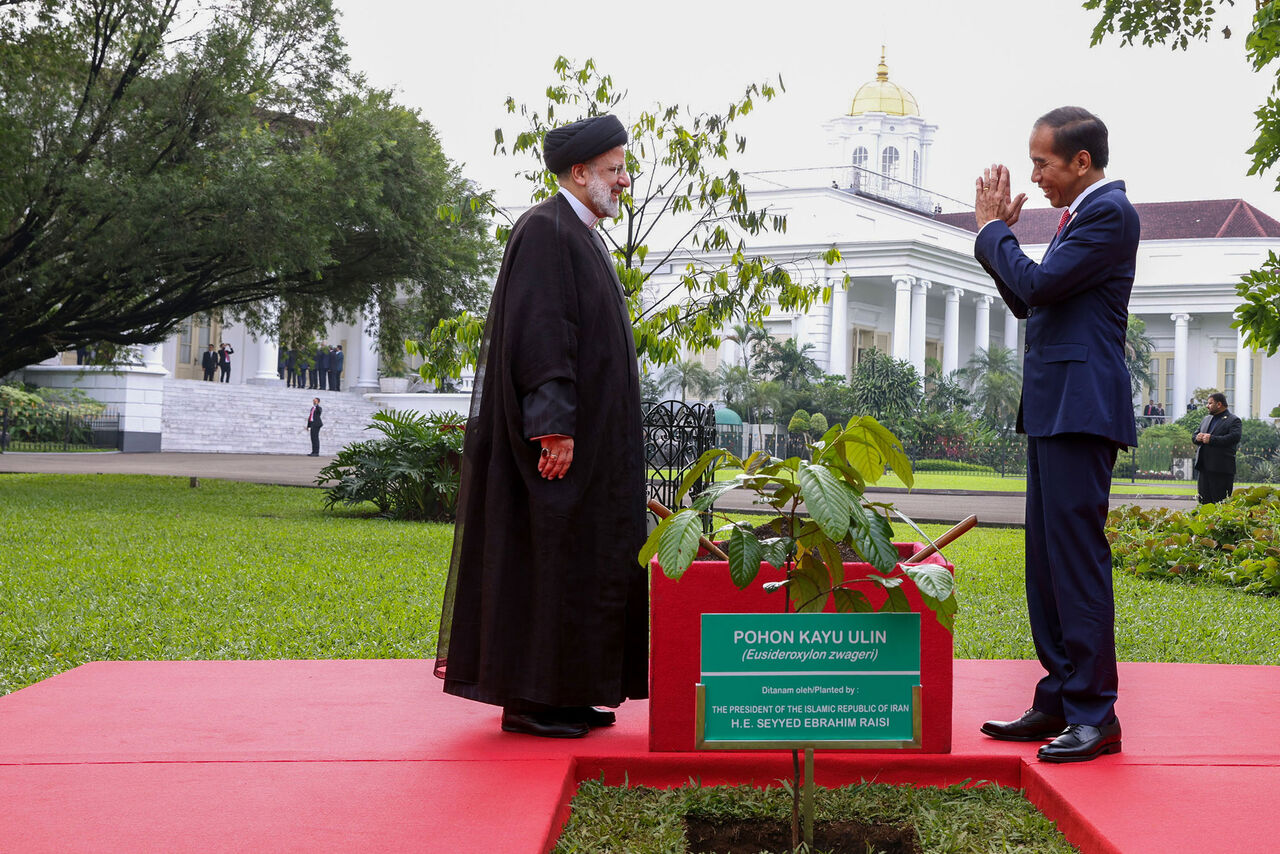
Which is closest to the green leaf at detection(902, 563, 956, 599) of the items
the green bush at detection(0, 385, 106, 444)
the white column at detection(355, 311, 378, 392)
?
the green bush at detection(0, 385, 106, 444)

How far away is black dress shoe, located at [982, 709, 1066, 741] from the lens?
3.20m

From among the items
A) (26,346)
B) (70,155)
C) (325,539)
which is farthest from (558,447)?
(26,346)

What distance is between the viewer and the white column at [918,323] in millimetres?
45594

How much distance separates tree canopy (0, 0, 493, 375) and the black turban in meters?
9.40

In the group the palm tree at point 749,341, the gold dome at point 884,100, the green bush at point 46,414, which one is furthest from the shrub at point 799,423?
the gold dome at point 884,100

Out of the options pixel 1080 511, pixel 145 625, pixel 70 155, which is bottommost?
pixel 145 625

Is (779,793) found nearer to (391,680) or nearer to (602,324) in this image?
(602,324)

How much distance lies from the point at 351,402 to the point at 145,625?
33.4 meters

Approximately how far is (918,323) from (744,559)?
4476 cm

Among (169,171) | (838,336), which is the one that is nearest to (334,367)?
(838,336)

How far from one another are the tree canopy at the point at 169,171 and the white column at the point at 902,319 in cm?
3039

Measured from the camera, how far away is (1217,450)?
A: 42.3 feet

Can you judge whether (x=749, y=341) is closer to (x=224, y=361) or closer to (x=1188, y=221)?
(x=224, y=361)

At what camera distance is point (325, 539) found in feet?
33.1
